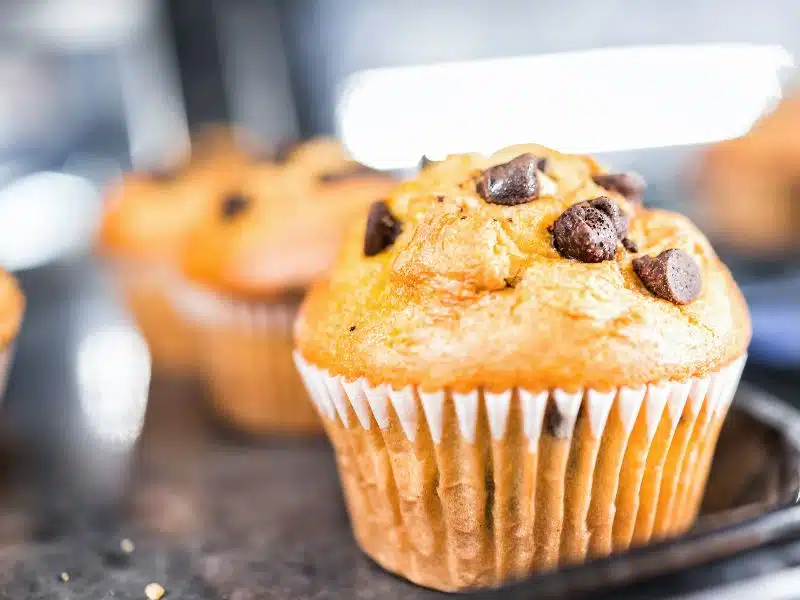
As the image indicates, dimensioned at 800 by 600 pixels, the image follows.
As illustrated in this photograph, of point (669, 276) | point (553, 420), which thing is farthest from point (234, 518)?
point (669, 276)

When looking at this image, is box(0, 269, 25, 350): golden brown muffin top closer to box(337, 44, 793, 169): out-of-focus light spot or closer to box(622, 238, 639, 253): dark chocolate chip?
box(622, 238, 639, 253): dark chocolate chip

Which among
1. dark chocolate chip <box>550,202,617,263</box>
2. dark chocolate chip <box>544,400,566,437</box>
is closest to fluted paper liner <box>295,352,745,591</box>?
dark chocolate chip <box>544,400,566,437</box>

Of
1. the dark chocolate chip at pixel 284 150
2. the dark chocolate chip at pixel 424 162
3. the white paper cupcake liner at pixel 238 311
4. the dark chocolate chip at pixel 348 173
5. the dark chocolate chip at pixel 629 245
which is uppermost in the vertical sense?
the dark chocolate chip at pixel 424 162

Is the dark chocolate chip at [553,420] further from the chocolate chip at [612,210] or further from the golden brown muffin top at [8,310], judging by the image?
the golden brown muffin top at [8,310]

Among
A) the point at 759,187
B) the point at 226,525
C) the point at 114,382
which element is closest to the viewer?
the point at 226,525

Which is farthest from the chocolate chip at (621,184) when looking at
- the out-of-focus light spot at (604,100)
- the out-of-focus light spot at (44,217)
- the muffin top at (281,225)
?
the out-of-focus light spot at (44,217)

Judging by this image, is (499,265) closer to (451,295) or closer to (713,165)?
(451,295)

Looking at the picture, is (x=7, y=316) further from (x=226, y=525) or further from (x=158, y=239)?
(x=158, y=239)
